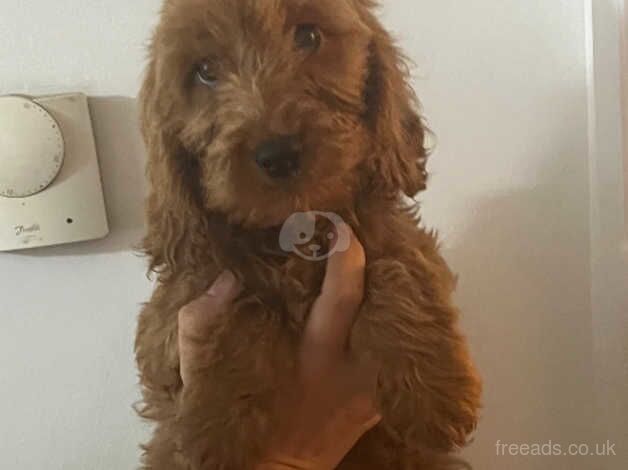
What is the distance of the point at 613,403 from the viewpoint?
5.65ft

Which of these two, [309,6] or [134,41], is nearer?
[309,6]

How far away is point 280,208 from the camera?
1110 mm

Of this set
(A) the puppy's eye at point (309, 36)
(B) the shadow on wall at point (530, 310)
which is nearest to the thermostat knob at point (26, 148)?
(A) the puppy's eye at point (309, 36)

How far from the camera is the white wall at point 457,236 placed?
167cm

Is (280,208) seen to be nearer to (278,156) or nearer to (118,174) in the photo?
(278,156)

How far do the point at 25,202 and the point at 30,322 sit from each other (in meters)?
0.26

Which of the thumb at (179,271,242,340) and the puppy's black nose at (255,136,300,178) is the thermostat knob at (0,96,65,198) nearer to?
the thumb at (179,271,242,340)

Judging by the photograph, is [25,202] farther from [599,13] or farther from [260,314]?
[599,13]

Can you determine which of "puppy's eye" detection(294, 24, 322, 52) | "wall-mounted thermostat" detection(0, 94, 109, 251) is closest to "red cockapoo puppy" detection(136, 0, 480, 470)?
"puppy's eye" detection(294, 24, 322, 52)

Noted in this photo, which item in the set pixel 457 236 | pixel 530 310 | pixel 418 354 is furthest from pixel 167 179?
pixel 530 310

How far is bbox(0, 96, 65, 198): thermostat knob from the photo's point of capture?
1.58 m

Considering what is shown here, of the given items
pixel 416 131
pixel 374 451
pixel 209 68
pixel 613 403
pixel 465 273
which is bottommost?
pixel 613 403

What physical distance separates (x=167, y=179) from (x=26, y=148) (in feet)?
1.66

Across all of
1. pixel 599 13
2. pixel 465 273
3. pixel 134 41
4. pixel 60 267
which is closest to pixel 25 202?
pixel 60 267
